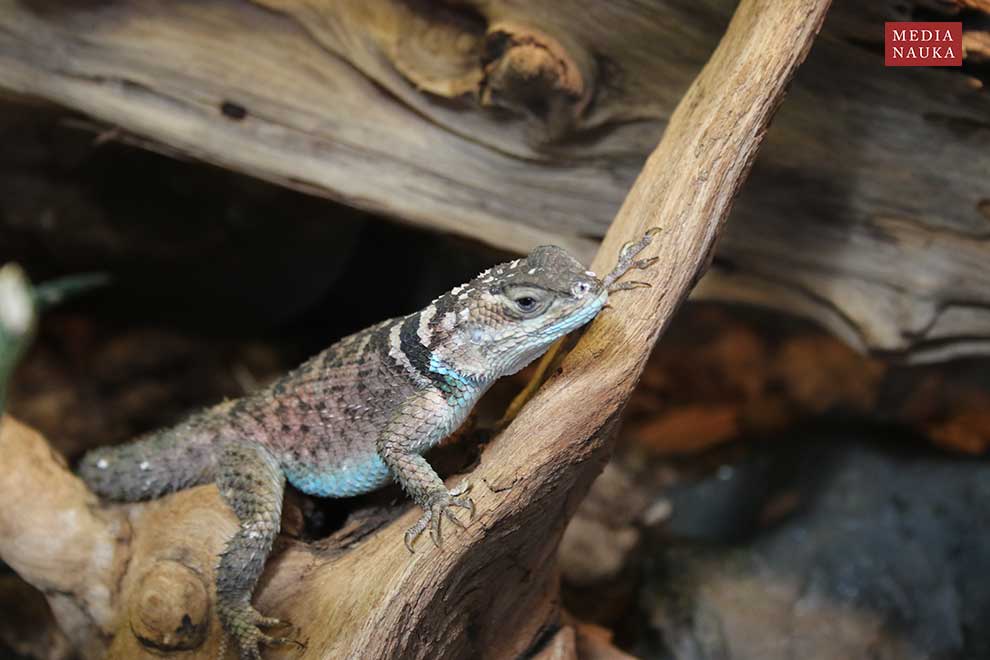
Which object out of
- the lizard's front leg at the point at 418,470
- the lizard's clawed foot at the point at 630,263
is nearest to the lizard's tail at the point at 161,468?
the lizard's front leg at the point at 418,470

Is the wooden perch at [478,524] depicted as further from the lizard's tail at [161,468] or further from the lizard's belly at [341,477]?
the lizard's belly at [341,477]

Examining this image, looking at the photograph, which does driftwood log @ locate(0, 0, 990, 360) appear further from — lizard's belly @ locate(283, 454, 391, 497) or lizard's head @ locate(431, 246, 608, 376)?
lizard's belly @ locate(283, 454, 391, 497)

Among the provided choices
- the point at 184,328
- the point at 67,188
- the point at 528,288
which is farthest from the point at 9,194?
the point at 528,288

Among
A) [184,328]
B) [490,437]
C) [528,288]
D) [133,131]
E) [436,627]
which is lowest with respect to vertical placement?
[184,328]

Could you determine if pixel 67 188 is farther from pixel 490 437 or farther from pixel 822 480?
pixel 822 480

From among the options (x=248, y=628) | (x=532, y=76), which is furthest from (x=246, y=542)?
(x=532, y=76)

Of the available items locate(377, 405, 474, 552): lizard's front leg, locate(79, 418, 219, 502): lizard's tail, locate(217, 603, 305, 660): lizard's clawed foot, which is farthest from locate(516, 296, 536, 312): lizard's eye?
locate(79, 418, 219, 502): lizard's tail
